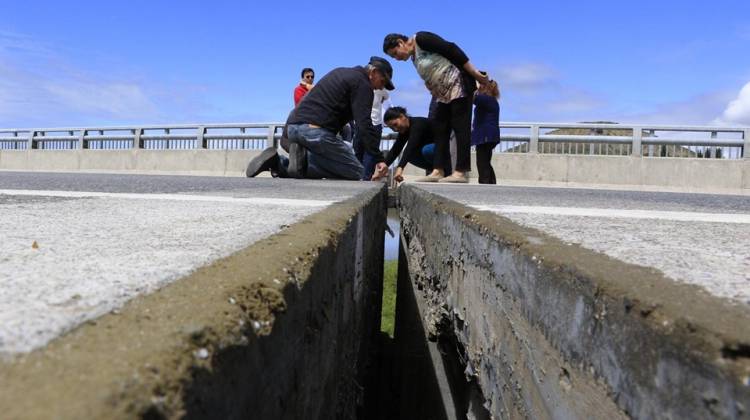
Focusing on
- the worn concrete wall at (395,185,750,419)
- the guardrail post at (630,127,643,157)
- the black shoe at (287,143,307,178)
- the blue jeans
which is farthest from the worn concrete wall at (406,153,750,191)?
the worn concrete wall at (395,185,750,419)

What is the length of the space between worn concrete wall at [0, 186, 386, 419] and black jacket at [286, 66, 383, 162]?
5690mm

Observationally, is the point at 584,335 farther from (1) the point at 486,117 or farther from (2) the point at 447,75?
(1) the point at 486,117

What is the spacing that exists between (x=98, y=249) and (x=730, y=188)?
1403 cm

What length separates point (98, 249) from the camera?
4.51 feet

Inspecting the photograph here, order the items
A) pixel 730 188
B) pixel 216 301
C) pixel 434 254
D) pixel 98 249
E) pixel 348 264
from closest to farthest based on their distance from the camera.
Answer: pixel 216 301
pixel 98 249
pixel 348 264
pixel 434 254
pixel 730 188

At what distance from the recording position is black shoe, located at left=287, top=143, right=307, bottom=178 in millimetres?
7883

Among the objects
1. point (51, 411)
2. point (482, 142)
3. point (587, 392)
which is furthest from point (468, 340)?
point (482, 142)

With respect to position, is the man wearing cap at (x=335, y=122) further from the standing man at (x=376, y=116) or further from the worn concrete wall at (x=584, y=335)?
the worn concrete wall at (x=584, y=335)

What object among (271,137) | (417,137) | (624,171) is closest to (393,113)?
(417,137)

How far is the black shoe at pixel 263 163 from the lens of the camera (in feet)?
29.0

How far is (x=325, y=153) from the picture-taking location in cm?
776

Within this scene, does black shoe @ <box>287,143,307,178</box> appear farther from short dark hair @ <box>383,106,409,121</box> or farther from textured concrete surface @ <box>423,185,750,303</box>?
textured concrete surface @ <box>423,185,750,303</box>

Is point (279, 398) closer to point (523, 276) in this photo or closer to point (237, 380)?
point (237, 380)

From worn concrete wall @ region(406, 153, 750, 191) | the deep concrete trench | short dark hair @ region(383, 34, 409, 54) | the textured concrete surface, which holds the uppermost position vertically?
short dark hair @ region(383, 34, 409, 54)
